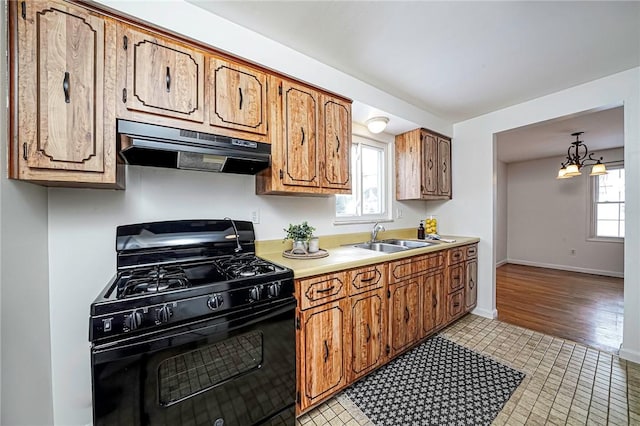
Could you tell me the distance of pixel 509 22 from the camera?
63.1 inches

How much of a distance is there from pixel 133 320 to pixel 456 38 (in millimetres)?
2449

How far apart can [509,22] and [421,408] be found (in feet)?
8.25

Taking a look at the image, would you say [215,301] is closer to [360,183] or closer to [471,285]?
[360,183]

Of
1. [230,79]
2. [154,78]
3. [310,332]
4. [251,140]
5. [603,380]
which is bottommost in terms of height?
[603,380]

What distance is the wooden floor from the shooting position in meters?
2.64

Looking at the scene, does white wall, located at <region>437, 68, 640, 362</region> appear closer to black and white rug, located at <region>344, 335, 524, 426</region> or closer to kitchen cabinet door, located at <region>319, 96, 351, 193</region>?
black and white rug, located at <region>344, 335, 524, 426</region>

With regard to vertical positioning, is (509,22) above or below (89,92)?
above

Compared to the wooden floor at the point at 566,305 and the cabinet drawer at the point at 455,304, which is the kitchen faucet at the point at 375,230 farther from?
the wooden floor at the point at 566,305

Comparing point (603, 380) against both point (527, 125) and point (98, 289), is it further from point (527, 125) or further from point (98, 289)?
point (98, 289)

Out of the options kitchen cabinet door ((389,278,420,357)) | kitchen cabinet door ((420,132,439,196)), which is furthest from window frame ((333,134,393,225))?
kitchen cabinet door ((389,278,420,357))

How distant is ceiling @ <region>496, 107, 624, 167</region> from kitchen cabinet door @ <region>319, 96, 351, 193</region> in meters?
2.19

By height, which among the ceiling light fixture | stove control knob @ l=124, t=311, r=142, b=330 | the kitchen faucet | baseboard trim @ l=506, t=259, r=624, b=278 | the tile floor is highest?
the ceiling light fixture

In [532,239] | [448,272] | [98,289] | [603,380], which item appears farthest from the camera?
[532,239]

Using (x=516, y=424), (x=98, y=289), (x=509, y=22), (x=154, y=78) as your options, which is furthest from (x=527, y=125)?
(x=98, y=289)
